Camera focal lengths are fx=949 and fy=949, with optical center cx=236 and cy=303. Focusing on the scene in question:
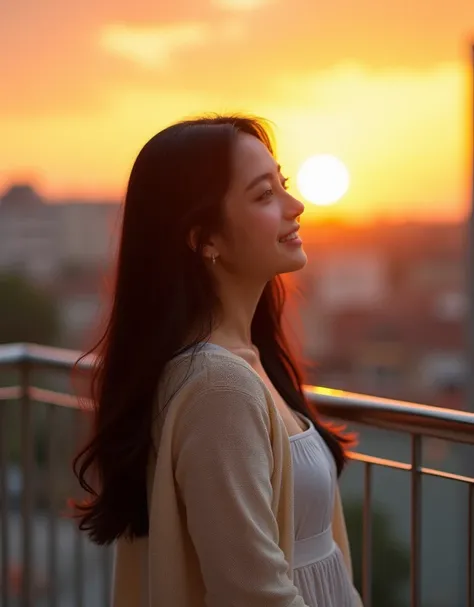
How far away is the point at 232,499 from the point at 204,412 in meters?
0.11

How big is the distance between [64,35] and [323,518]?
46.0 metres

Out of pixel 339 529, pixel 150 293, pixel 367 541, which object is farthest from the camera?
pixel 367 541

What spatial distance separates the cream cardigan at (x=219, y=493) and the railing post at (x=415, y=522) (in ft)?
1.49

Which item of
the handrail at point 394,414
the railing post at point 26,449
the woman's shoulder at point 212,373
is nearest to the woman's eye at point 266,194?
the woman's shoulder at point 212,373

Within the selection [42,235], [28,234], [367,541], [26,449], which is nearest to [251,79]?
[42,235]

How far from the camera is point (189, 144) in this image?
1286mm

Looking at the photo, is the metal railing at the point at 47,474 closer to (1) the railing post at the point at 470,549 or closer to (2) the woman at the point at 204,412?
(1) the railing post at the point at 470,549

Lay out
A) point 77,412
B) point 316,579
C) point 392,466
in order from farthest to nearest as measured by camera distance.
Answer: point 77,412 < point 392,466 < point 316,579

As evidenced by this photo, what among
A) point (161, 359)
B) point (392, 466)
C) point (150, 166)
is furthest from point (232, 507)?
point (392, 466)

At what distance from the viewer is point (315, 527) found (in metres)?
1.39

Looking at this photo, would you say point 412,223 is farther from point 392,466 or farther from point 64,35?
point 392,466

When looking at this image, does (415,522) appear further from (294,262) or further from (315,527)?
(294,262)

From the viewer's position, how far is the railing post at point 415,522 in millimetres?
1651

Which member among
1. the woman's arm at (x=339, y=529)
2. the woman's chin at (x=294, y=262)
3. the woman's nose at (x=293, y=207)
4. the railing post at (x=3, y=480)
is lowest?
the railing post at (x=3, y=480)
